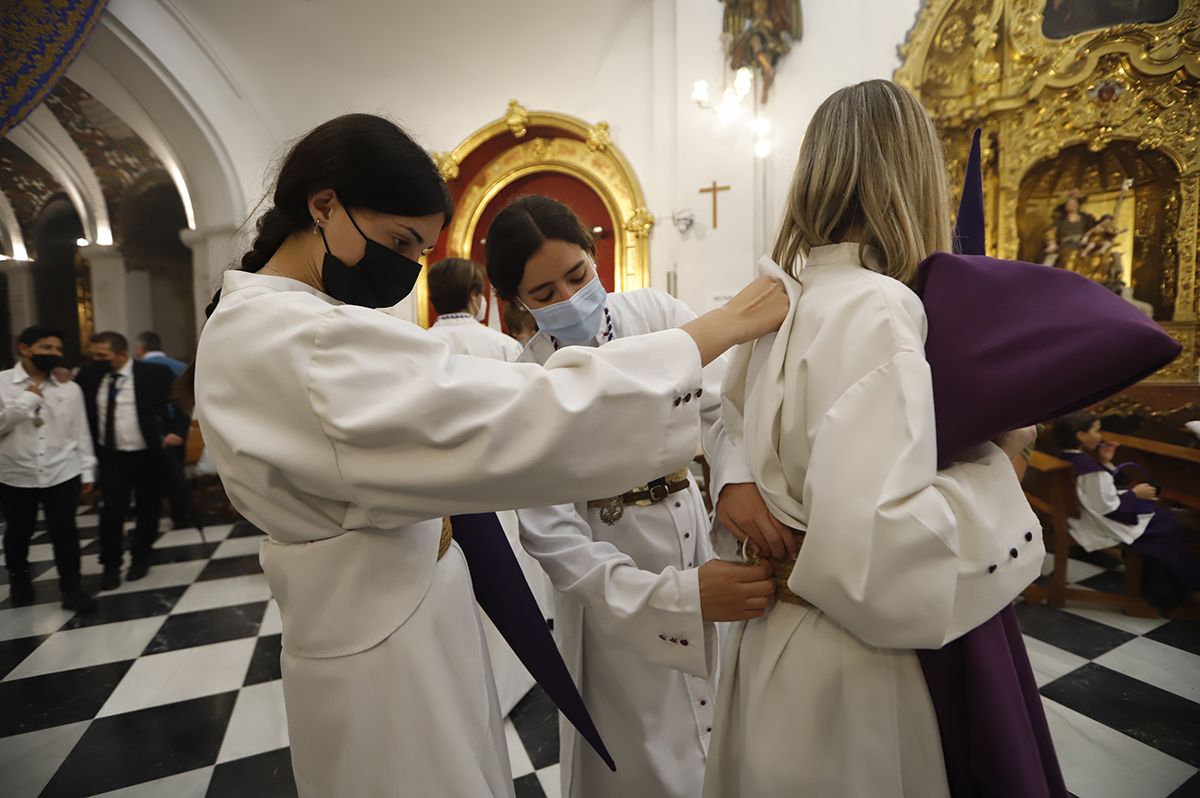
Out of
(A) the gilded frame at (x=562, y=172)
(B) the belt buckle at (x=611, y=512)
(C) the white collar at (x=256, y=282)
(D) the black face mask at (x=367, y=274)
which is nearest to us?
(C) the white collar at (x=256, y=282)

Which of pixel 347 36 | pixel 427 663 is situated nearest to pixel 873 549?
pixel 427 663

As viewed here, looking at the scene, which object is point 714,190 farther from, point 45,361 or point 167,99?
point 167,99

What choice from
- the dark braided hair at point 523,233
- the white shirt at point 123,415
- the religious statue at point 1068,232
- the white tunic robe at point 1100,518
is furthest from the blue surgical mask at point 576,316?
the religious statue at point 1068,232

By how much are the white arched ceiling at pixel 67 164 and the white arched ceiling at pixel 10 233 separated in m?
0.71

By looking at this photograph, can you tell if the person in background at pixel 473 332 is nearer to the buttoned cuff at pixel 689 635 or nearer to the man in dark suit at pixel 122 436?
the buttoned cuff at pixel 689 635

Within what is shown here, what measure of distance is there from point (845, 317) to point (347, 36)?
8023mm

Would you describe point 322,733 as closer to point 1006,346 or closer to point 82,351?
point 1006,346

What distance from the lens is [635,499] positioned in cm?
149

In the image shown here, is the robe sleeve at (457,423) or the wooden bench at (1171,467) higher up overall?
the robe sleeve at (457,423)

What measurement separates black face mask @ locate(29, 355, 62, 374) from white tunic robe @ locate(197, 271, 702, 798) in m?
4.15

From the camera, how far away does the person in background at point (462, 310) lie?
2.82 meters

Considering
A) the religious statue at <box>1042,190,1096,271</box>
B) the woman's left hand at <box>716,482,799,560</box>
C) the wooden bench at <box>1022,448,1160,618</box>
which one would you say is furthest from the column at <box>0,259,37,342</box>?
the religious statue at <box>1042,190,1096,271</box>

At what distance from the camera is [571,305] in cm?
163

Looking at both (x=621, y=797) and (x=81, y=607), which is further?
(x=81, y=607)
